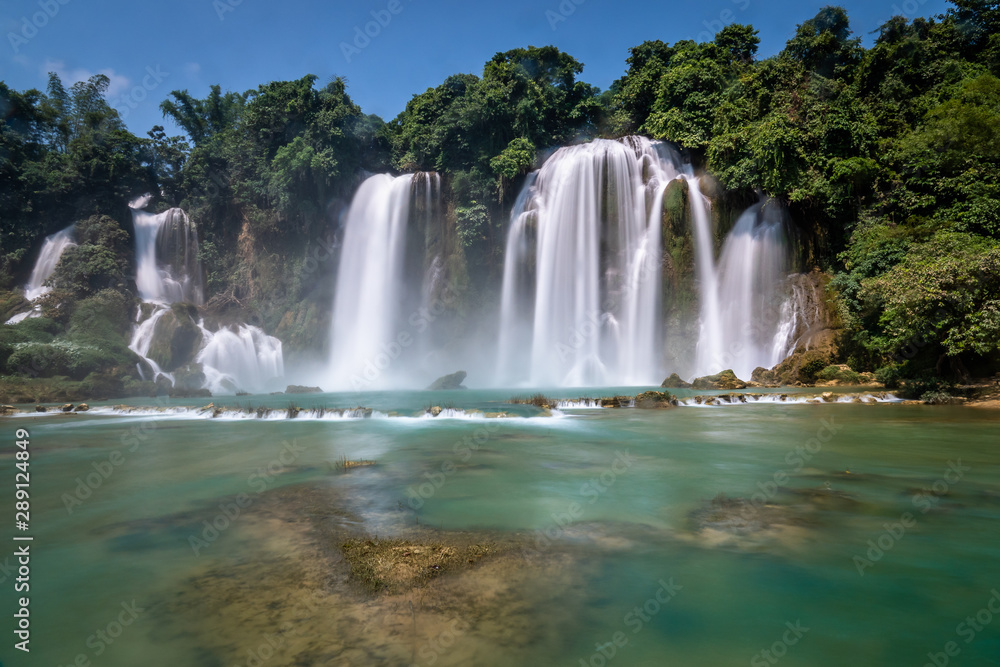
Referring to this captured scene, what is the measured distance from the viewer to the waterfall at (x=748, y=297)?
2206cm

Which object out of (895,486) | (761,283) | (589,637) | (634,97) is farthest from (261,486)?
(634,97)

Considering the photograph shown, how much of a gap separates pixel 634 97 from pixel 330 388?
25334 millimetres

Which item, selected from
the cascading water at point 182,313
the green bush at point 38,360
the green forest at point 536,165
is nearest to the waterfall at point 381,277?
the green forest at point 536,165

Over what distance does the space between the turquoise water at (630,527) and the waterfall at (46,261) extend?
28.9 metres

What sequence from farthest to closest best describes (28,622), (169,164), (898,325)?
(169,164) → (898,325) → (28,622)

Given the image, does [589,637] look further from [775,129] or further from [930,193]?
[775,129]

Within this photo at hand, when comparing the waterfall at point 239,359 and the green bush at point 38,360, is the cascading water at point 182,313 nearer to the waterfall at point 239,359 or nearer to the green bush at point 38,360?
the waterfall at point 239,359

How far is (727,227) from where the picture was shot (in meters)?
24.4

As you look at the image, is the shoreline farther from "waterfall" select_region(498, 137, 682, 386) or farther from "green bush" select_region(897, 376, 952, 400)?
"waterfall" select_region(498, 137, 682, 386)

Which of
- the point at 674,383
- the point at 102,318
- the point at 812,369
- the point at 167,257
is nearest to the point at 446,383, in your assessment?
the point at 674,383

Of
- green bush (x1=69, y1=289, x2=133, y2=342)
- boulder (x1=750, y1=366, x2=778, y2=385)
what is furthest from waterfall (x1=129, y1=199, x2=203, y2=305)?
boulder (x1=750, y1=366, x2=778, y2=385)

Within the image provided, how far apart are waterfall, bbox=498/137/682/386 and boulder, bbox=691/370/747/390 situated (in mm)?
4766

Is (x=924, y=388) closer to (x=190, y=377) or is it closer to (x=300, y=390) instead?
(x=300, y=390)

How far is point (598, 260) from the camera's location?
27000 millimetres
